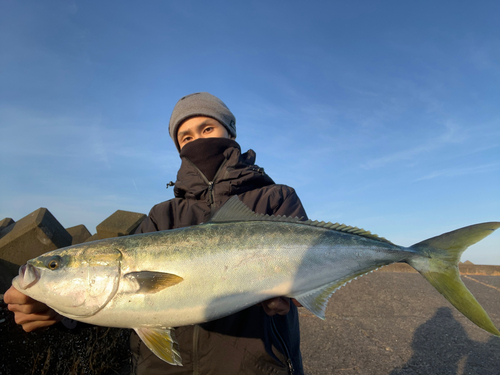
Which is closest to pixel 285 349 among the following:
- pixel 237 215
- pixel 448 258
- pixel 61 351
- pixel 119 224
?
pixel 237 215

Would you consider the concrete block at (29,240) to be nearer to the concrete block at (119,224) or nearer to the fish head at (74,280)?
the concrete block at (119,224)

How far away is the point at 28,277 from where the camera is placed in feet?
6.17

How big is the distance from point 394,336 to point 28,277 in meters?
5.61

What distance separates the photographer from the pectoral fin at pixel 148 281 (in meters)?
1.86

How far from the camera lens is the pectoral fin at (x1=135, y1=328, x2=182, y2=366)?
5.91ft

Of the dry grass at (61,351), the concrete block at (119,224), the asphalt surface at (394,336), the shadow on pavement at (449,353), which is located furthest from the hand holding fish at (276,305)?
the concrete block at (119,224)

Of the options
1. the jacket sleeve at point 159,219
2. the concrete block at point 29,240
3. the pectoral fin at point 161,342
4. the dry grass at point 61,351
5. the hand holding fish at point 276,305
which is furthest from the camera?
the concrete block at point 29,240

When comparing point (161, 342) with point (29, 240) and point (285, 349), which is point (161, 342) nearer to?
point (285, 349)

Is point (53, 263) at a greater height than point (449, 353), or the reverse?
point (53, 263)

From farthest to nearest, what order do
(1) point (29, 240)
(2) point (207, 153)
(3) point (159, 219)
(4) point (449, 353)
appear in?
1. (4) point (449, 353)
2. (1) point (29, 240)
3. (2) point (207, 153)
4. (3) point (159, 219)

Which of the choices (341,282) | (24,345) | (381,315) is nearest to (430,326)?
(381,315)

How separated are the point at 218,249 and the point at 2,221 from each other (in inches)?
442

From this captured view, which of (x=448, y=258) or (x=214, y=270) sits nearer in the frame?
(x=214, y=270)

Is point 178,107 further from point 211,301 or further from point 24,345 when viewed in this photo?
point 24,345
